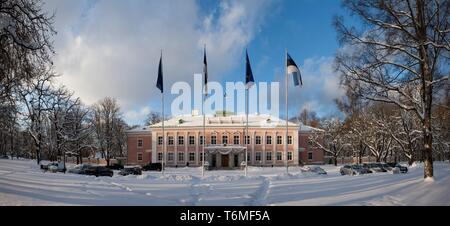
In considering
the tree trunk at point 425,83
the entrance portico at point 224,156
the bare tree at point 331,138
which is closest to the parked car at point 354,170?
the tree trunk at point 425,83

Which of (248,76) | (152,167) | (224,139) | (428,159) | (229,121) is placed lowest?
(152,167)

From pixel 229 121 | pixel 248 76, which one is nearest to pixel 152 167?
pixel 229 121

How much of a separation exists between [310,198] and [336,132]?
65117 millimetres

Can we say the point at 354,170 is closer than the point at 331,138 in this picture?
Yes

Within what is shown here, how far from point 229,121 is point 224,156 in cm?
763

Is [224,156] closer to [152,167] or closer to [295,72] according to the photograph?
[152,167]

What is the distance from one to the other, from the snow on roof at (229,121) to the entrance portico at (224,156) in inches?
230

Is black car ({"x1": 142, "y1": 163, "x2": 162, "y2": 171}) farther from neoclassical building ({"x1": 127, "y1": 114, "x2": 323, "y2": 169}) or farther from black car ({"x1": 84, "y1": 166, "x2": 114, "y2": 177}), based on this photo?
black car ({"x1": 84, "y1": 166, "x2": 114, "y2": 177})

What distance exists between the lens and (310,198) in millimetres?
17328

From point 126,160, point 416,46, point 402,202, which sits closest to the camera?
point 402,202

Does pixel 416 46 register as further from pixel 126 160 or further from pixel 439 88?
pixel 126 160

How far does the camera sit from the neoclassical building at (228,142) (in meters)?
77.8

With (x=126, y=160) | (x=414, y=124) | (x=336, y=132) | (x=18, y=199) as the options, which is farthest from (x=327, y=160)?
(x=18, y=199)

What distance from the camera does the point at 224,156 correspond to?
7688 centimetres
